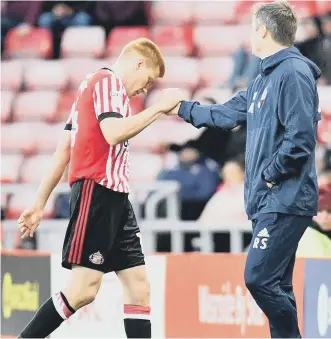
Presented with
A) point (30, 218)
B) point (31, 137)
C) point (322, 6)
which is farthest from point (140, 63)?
point (31, 137)

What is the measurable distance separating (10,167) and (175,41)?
2.42 meters

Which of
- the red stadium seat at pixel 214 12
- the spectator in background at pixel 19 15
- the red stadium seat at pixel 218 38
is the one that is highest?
the spectator in background at pixel 19 15

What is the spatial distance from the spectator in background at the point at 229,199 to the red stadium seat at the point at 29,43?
4764 millimetres

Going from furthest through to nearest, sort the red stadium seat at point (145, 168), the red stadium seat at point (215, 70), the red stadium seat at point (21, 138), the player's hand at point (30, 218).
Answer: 1. the red stadium seat at point (21, 138)
2. the red stadium seat at point (215, 70)
3. the red stadium seat at point (145, 168)
4. the player's hand at point (30, 218)

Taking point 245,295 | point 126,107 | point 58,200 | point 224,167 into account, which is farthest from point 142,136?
point 126,107

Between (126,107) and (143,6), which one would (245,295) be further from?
(143,6)

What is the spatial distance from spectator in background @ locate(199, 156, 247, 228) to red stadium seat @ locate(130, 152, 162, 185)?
6.60ft

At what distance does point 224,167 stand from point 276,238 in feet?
13.6

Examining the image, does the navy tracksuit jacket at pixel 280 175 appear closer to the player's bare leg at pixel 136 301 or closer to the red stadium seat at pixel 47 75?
the player's bare leg at pixel 136 301

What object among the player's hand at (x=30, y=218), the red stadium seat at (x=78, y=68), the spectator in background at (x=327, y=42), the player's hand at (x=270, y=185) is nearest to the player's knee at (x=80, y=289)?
the player's hand at (x=30, y=218)

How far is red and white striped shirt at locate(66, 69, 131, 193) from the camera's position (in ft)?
18.8

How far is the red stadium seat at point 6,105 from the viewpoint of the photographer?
1310 cm

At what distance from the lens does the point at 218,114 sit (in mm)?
5832

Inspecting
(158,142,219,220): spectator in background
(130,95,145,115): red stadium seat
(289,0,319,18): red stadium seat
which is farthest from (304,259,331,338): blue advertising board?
(130,95,145,115): red stadium seat
